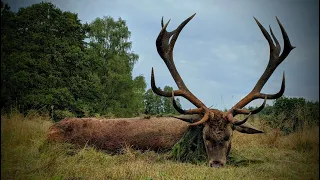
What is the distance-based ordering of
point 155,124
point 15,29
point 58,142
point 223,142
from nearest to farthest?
point 223,142
point 58,142
point 155,124
point 15,29

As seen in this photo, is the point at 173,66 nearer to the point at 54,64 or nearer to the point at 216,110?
the point at 216,110

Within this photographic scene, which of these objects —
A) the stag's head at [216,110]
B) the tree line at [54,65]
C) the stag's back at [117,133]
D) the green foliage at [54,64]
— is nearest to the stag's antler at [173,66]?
the stag's head at [216,110]

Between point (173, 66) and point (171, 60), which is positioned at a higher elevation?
point (171, 60)

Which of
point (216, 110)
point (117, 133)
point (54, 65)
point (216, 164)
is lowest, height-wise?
point (216, 164)

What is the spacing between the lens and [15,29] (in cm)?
2244

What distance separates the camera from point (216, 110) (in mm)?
6113

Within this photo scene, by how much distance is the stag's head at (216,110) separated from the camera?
18.4 ft

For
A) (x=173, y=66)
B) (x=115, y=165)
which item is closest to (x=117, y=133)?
(x=115, y=165)

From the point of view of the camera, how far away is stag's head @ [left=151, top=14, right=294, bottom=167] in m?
5.62

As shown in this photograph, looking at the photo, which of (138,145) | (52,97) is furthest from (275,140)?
(52,97)

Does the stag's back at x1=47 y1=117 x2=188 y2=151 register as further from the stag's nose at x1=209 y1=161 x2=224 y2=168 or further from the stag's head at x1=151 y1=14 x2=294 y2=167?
the stag's nose at x1=209 y1=161 x2=224 y2=168

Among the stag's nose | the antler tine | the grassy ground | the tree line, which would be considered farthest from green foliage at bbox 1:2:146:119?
the stag's nose

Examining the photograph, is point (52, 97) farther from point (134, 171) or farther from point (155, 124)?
point (134, 171)

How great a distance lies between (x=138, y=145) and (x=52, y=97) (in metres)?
18.9
